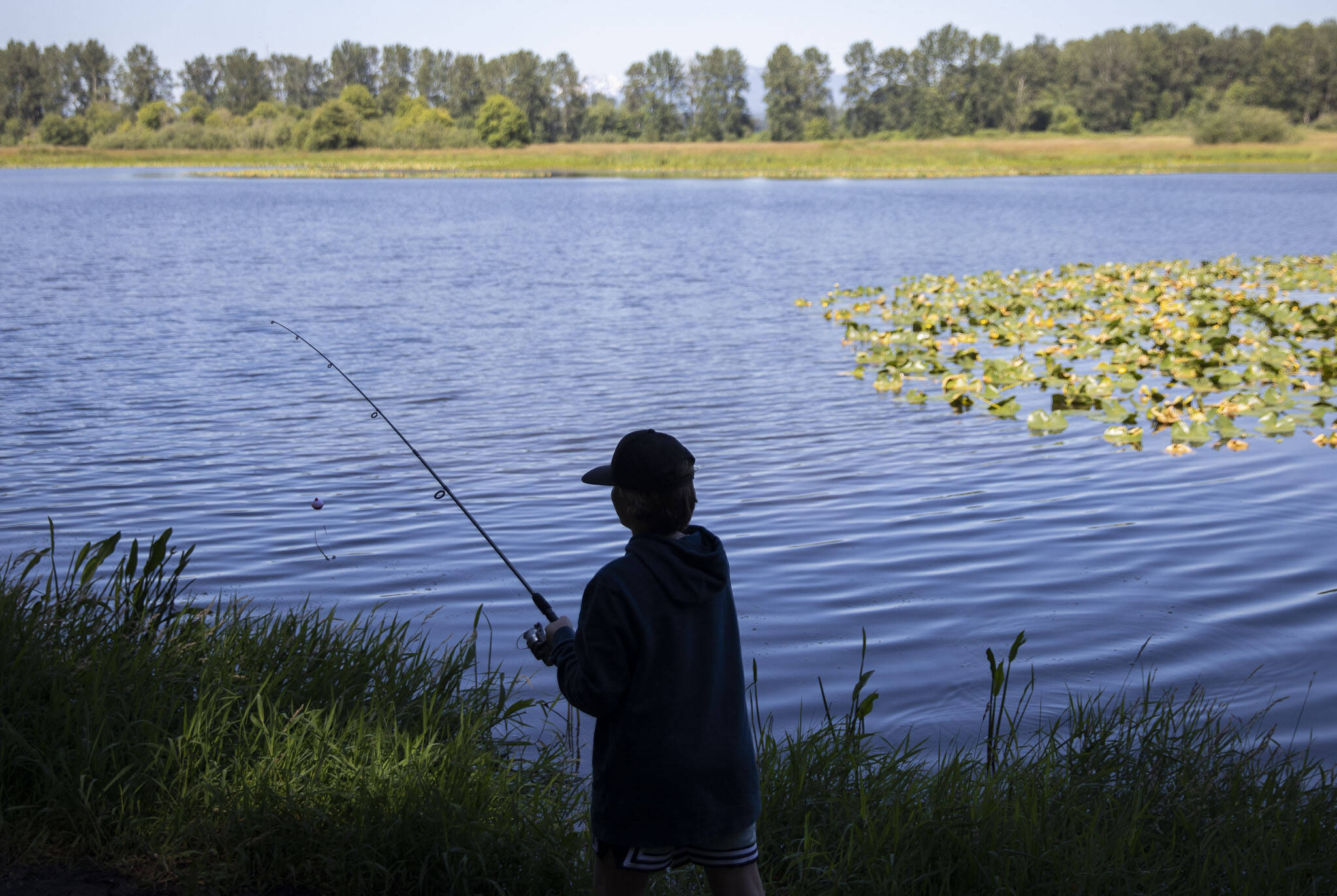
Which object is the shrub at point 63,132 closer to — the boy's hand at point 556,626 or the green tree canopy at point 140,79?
the green tree canopy at point 140,79

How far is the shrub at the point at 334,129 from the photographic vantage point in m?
111

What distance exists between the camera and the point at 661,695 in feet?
8.36

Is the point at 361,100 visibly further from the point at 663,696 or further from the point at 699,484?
the point at 663,696

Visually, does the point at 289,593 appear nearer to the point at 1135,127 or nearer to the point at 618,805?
the point at 618,805

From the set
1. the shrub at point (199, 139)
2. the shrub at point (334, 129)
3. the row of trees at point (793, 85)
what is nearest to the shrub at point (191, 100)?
the row of trees at point (793, 85)

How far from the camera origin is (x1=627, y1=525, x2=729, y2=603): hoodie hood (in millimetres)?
2518

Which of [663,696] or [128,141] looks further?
[128,141]

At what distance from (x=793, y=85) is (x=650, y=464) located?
490 feet

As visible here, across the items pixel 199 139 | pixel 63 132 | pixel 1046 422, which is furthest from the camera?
pixel 63 132

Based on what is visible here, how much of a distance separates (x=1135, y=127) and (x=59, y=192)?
363ft

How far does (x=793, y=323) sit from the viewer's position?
17.5m

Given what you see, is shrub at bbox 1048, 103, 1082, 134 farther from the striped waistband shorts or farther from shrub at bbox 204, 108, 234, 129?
the striped waistband shorts

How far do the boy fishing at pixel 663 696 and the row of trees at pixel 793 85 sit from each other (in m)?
138

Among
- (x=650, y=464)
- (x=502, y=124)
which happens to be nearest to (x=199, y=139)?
(x=502, y=124)
